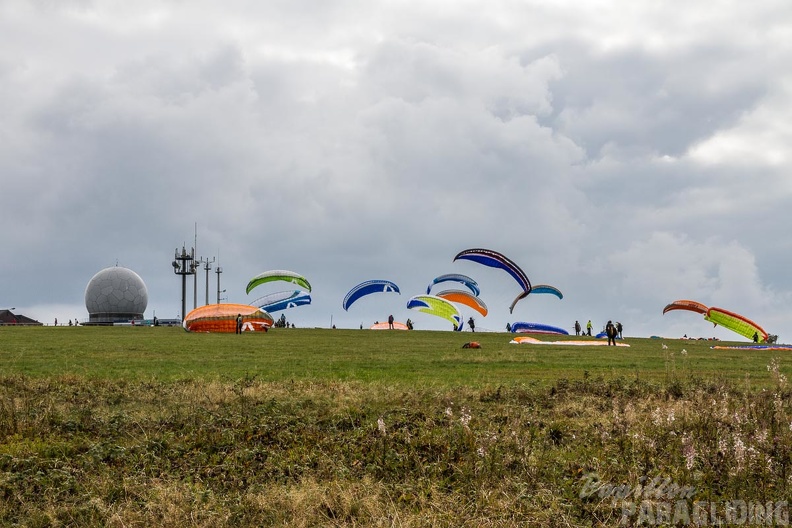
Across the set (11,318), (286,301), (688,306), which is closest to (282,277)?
(286,301)

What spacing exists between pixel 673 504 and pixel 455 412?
580 centimetres

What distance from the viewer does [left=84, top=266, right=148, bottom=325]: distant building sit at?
11944 centimetres

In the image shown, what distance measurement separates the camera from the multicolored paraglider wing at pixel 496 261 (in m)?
55.6

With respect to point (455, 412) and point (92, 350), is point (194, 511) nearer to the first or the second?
point (455, 412)

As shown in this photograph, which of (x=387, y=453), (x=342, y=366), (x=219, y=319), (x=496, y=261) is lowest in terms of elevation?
(x=387, y=453)

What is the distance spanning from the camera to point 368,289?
242 feet

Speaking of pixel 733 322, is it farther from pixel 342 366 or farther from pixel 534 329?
pixel 342 366

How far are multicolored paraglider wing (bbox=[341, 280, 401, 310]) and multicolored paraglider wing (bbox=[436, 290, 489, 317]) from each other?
707 centimetres

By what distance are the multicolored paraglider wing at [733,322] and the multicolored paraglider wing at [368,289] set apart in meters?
28.1

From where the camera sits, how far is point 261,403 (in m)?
15.5

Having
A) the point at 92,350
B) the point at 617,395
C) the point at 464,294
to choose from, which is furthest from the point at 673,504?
the point at 464,294

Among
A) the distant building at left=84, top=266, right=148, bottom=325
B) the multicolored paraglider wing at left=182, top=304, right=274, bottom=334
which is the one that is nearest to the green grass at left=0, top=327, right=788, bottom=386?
the multicolored paraglider wing at left=182, top=304, right=274, bottom=334

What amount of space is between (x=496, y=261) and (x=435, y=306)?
17.8 metres

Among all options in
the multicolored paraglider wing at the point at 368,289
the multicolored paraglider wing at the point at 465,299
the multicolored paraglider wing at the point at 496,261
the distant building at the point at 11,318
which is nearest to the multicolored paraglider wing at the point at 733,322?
the multicolored paraglider wing at the point at 496,261
